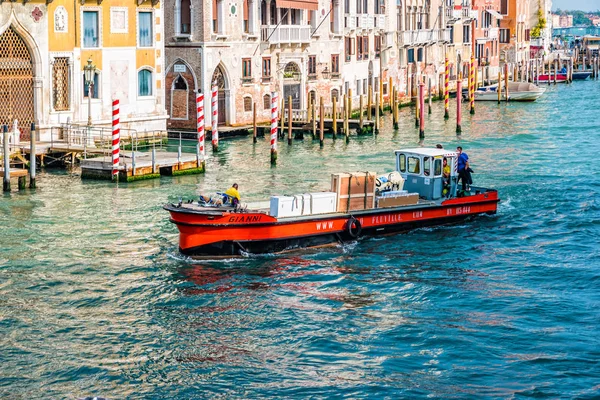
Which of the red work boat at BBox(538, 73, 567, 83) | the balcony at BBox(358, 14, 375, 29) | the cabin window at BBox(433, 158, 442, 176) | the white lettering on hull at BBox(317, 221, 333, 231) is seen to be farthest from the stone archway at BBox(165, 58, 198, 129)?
the red work boat at BBox(538, 73, 567, 83)

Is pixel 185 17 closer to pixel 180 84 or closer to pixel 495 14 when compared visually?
pixel 180 84

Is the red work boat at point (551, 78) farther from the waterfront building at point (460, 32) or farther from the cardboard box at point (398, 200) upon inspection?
the cardboard box at point (398, 200)

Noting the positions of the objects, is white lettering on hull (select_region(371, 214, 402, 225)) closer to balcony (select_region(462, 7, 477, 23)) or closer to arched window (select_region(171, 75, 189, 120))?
arched window (select_region(171, 75, 189, 120))

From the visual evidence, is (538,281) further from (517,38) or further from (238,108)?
(517,38)

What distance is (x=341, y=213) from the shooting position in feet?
90.3

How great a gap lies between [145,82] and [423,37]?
3390 centimetres

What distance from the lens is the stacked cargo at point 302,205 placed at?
26.4 metres

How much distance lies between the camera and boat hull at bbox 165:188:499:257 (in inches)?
1010

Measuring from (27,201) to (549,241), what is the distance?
14868 millimetres

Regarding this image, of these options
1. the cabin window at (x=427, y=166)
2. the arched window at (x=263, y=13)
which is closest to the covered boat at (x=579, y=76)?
the arched window at (x=263, y=13)

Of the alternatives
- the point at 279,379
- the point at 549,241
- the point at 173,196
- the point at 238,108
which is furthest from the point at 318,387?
the point at 238,108

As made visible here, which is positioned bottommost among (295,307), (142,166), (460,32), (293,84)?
(295,307)

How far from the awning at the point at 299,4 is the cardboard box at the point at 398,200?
86.9 ft

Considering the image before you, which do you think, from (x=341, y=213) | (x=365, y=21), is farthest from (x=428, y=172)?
(x=365, y=21)
